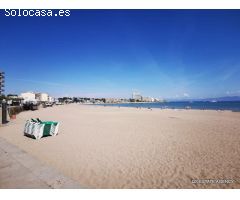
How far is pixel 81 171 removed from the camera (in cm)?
541

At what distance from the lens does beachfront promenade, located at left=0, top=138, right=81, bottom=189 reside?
13.9 feet

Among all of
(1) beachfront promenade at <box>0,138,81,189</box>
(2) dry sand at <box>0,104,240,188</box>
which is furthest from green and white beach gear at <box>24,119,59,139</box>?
(1) beachfront promenade at <box>0,138,81,189</box>

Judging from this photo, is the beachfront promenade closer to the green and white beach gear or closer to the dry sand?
the dry sand

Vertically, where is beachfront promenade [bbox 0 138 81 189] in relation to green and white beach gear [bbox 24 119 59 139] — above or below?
below

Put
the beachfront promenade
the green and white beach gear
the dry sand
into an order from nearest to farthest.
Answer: the beachfront promenade → the dry sand → the green and white beach gear

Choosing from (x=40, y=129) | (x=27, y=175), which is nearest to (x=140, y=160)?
(x=27, y=175)

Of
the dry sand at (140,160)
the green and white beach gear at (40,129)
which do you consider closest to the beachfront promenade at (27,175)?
the dry sand at (140,160)

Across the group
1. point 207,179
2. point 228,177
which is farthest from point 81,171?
point 228,177

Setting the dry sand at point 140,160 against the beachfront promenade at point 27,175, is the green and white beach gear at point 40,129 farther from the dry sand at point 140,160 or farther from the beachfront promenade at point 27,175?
the beachfront promenade at point 27,175

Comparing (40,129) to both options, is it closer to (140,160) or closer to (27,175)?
(27,175)

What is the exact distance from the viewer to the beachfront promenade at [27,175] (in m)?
4.25
